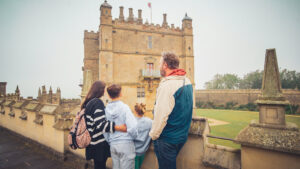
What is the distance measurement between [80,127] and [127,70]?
671 inches

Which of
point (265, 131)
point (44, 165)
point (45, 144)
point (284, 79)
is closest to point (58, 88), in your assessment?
point (45, 144)

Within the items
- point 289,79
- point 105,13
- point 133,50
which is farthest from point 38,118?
point 289,79

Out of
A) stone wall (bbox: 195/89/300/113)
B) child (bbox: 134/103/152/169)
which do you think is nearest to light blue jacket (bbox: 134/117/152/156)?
child (bbox: 134/103/152/169)

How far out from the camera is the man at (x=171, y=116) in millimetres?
1572

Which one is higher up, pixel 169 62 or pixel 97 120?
pixel 169 62

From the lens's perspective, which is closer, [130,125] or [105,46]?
[130,125]

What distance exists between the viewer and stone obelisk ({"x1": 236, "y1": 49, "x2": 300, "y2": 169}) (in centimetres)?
167

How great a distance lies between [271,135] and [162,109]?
1.42 m

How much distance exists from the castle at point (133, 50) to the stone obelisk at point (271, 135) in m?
16.6

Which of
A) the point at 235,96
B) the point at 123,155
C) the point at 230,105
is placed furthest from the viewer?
the point at 235,96

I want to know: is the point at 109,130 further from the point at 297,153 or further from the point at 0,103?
the point at 0,103

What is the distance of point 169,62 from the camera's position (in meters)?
1.81

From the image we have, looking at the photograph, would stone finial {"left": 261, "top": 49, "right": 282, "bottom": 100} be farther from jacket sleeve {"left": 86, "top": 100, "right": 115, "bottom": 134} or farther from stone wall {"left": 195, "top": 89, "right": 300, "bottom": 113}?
stone wall {"left": 195, "top": 89, "right": 300, "bottom": 113}

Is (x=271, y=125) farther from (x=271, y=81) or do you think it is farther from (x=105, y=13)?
(x=105, y=13)
